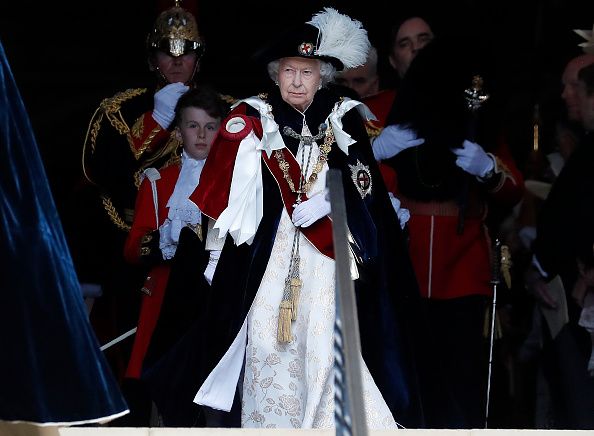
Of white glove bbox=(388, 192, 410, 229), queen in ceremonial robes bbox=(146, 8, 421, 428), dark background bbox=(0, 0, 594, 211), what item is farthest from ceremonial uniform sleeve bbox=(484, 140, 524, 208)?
dark background bbox=(0, 0, 594, 211)

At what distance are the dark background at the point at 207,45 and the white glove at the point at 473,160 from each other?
2170 millimetres

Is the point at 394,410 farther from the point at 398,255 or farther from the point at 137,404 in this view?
the point at 137,404

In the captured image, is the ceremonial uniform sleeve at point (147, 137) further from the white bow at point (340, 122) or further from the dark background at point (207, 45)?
the dark background at point (207, 45)

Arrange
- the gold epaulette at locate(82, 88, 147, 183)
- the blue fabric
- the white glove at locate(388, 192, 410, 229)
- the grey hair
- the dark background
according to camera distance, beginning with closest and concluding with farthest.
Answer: the blue fabric, the grey hair, the white glove at locate(388, 192, 410, 229), the gold epaulette at locate(82, 88, 147, 183), the dark background

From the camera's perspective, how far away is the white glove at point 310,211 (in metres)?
7.16

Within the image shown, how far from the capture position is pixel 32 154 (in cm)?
505

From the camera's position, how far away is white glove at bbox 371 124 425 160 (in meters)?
8.45

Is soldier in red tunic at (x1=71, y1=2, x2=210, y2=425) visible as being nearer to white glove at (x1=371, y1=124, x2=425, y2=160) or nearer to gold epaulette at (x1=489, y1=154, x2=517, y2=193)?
white glove at (x1=371, y1=124, x2=425, y2=160)

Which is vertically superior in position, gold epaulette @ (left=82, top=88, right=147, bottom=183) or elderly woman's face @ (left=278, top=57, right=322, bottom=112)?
elderly woman's face @ (left=278, top=57, right=322, bottom=112)

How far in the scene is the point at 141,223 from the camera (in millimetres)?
8320

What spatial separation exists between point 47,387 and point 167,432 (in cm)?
114

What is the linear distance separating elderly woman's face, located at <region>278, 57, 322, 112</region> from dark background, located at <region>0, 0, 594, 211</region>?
3.28 m

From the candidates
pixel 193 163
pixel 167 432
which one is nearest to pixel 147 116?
pixel 193 163

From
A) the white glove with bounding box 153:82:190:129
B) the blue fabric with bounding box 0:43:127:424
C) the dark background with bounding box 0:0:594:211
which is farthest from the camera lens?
the dark background with bounding box 0:0:594:211
